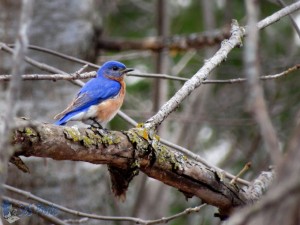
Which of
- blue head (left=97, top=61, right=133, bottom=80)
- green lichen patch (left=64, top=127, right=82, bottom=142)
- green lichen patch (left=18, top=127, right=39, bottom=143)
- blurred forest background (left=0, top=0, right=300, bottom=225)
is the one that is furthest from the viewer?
blurred forest background (left=0, top=0, right=300, bottom=225)

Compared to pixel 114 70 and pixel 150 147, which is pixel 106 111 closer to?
pixel 114 70

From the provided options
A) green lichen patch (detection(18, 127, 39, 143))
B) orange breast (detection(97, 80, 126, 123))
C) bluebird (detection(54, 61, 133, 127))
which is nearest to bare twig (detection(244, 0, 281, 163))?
green lichen patch (detection(18, 127, 39, 143))

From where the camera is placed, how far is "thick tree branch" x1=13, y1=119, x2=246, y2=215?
9.93 feet

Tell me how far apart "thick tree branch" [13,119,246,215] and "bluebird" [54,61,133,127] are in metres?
1.51

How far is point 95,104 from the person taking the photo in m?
5.30

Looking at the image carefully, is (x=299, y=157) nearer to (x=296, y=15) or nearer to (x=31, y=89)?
(x=31, y=89)

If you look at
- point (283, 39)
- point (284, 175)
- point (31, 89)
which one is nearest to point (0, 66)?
point (31, 89)

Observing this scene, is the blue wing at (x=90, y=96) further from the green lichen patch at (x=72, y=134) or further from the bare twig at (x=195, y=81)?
the green lichen patch at (x=72, y=134)

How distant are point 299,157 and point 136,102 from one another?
6.85m

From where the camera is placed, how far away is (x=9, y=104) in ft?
5.85

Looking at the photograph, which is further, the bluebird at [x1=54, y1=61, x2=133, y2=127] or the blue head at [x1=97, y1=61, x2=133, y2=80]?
the blue head at [x1=97, y1=61, x2=133, y2=80]

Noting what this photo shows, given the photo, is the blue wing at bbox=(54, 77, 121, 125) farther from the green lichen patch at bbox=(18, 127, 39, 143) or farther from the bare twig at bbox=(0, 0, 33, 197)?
the bare twig at bbox=(0, 0, 33, 197)

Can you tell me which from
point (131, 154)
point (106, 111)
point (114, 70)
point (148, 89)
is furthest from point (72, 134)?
point (148, 89)

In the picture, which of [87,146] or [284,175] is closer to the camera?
[284,175]
